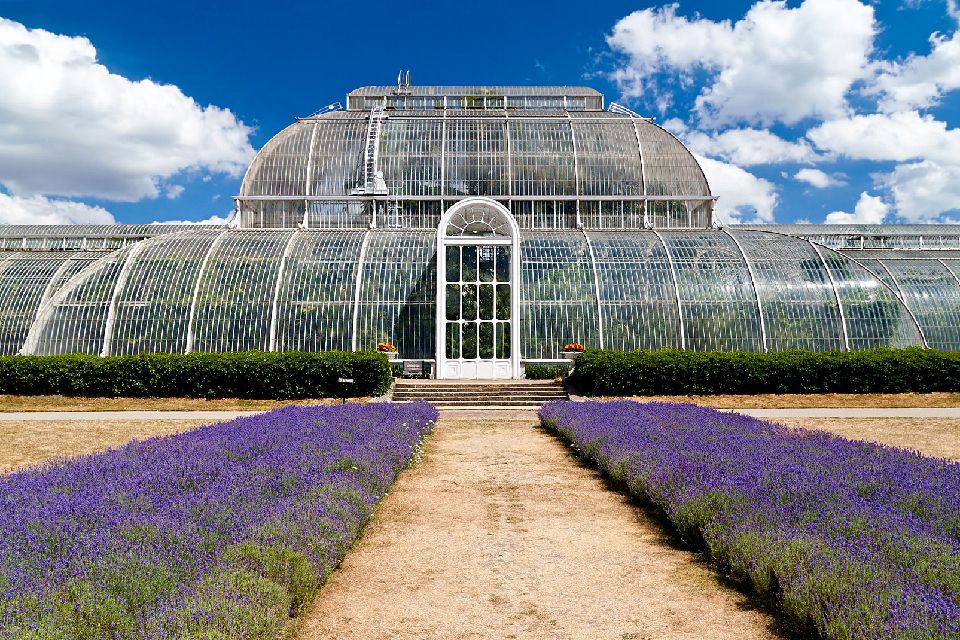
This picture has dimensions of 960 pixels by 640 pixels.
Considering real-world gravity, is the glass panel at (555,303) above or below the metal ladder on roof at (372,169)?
below

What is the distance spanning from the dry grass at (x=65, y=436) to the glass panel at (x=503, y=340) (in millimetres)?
12598

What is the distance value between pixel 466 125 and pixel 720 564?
114 ft

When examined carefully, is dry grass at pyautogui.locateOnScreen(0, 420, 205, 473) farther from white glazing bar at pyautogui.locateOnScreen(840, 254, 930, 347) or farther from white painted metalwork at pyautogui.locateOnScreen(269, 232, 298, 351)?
white glazing bar at pyautogui.locateOnScreen(840, 254, 930, 347)

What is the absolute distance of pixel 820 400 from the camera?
24812 mm

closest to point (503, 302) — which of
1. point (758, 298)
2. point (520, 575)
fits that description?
point (758, 298)

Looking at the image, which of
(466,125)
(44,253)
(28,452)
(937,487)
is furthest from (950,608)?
(44,253)

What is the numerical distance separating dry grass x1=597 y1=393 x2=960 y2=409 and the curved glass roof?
3.29 m

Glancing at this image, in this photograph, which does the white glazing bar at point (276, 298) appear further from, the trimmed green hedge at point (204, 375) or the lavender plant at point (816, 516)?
the lavender plant at point (816, 516)

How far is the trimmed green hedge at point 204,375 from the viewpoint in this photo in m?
25.0

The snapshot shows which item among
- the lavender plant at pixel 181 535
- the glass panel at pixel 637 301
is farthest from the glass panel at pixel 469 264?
the lavender plant at pixel 181 535

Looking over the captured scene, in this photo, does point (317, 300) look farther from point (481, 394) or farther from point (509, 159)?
point (509, 159)

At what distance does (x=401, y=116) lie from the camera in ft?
132

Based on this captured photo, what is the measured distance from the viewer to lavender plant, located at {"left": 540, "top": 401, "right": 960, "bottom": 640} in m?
5.19

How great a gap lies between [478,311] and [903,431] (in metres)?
15.9
